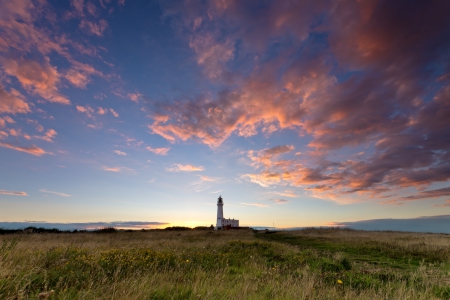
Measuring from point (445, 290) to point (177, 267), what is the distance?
8.53 meters

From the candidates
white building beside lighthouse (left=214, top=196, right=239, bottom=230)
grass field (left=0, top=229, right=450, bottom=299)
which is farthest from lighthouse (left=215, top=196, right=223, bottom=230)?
grass field (left=0, top=229, right=450, bottom=299)

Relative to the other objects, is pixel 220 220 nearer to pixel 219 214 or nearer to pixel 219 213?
pixel 219 214

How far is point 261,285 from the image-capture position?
6.43 meters

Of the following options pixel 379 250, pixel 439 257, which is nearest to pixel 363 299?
pixel 439 257

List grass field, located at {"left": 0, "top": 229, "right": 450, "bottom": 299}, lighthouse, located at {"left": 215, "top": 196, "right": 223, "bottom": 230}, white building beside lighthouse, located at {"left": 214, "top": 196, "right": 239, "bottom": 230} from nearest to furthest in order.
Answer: grass field, located at {"left": 0, "top": 229, "right": 450, "bottom": 299}, white building beside lighthouse, located at {"left": 214, "top": 196, "right": 239, "bottom": 230}, lighthouse, located at {"left": 215, "top": 196, "right": 223, "bottom": 230}

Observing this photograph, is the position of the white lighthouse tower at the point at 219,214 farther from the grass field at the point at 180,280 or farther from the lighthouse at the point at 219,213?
the grass field at the point at 180,280

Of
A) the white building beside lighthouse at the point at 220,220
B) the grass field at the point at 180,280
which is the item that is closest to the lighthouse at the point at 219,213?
the white building beside lighthouse at the point at 220,220

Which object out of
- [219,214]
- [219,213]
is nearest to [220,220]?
[219,214]

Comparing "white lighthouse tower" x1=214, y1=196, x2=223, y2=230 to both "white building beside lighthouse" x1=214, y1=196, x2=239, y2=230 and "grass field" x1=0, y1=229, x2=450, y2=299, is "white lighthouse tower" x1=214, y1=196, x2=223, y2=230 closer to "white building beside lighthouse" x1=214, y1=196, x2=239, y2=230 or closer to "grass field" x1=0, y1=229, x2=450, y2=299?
"white building beside lighthouse" x1=214, y1=196, x2=239, y2=230

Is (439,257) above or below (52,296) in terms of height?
below

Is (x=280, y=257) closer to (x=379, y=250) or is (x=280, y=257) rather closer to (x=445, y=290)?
(x=445, y=290)

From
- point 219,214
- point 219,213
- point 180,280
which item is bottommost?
point 180,280

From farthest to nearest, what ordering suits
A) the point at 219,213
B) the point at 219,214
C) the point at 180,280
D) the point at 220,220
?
the point at 219,213
the point at 219,214
the point at 220,220
the point at 180,280

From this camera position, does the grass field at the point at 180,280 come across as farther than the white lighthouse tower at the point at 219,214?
No
